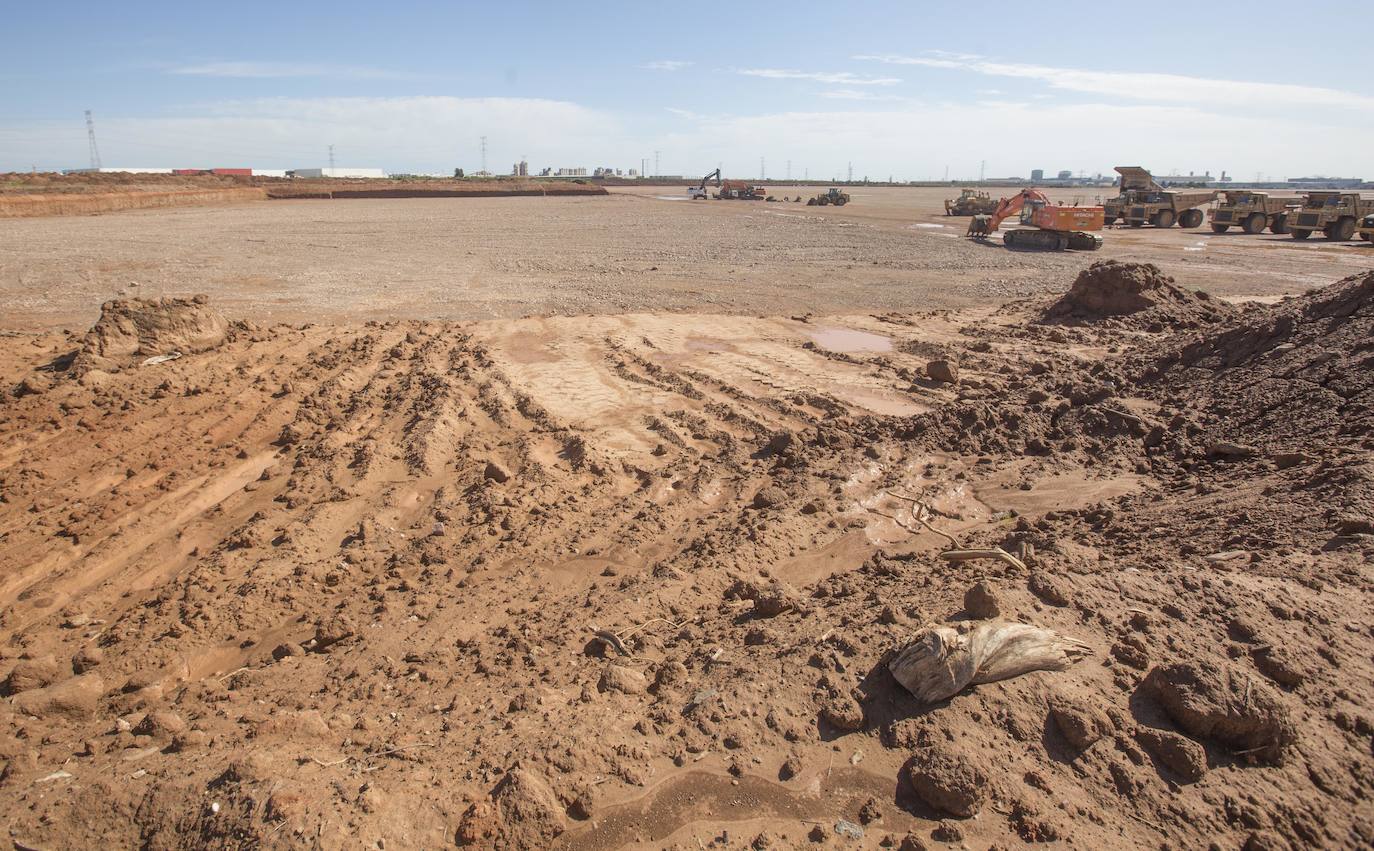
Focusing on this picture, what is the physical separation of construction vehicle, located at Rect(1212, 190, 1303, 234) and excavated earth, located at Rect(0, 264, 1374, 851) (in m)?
30.5

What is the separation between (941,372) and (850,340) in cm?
242

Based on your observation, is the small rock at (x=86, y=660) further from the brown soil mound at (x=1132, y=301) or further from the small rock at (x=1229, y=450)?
the brown soil mound at (x=1132, y=301)

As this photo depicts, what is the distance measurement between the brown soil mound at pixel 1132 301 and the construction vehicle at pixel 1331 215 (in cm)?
2287

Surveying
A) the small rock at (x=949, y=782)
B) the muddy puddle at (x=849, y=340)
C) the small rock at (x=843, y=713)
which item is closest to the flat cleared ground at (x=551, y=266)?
the muddy puddle at (x=849, y=340)

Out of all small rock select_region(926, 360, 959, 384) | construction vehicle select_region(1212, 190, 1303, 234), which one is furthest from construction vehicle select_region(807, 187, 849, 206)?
small rock select_region(926, 360, 959, 384)

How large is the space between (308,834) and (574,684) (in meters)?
1.41

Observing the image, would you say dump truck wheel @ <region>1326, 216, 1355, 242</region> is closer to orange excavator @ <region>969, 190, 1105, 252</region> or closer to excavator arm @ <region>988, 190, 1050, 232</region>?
excavator arm @ <region>988, 190, 1050, 232</region>

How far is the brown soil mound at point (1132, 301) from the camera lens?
12930mm

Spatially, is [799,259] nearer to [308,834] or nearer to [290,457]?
[290,457]

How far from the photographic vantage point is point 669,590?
5180 millimetres

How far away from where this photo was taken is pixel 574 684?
13.1 ft

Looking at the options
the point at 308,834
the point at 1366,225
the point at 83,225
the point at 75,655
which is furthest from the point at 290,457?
the point at 1366,225

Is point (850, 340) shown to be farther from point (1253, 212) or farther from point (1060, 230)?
point (1253, 212)

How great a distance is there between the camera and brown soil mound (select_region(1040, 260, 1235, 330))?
509 inches
